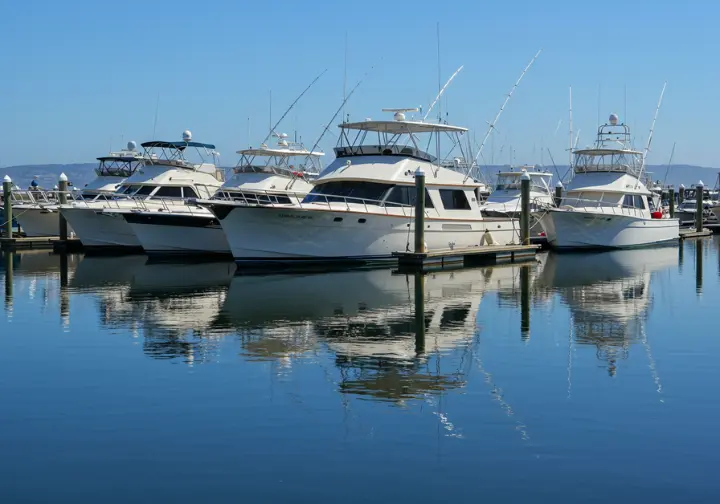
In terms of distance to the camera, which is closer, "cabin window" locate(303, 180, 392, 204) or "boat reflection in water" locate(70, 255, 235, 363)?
"boat reflection in water" locate(70, 255, 235, 363)

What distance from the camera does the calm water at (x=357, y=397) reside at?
27.2 feet

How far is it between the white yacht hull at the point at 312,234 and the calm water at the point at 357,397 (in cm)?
470

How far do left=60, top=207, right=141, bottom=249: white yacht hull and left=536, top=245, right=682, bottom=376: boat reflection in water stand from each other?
15.3 metres

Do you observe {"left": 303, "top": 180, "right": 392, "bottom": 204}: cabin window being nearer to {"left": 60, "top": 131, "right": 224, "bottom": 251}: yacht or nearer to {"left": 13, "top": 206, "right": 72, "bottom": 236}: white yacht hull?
{"left": 60, "top": 131, "right": 224, "bottom": 251}: yacht

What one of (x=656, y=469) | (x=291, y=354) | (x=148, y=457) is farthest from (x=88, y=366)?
(x=656, y=469)

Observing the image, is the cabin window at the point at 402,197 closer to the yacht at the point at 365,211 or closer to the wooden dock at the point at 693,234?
the yacht at the point at 365,211

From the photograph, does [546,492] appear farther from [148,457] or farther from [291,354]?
[291,354]

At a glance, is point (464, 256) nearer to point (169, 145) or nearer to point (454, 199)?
point (454, 199)

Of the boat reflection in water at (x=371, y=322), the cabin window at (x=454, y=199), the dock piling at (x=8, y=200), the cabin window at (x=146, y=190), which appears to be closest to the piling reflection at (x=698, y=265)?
the boat reflection in water at (x=371, y=322)

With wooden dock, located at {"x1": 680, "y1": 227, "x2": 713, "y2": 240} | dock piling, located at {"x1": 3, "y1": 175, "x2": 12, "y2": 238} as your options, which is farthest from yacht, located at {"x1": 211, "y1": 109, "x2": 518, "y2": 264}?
wooden dock, located at {"x1": 680, "y1": 227, "x2": 713, "y2": 240}

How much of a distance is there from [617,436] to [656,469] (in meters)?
1.02

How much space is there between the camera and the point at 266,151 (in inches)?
1425

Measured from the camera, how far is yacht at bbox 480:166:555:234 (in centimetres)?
3766

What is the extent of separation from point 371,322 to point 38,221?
2479cm
